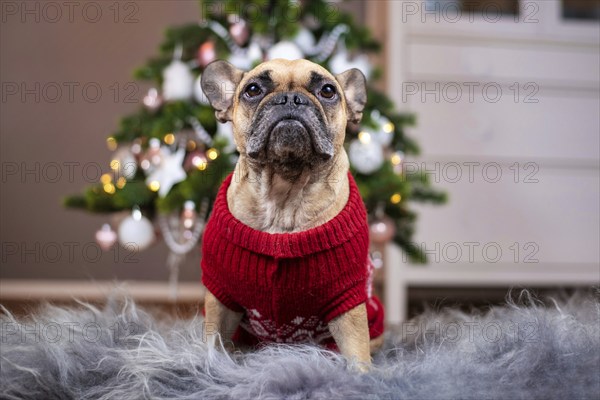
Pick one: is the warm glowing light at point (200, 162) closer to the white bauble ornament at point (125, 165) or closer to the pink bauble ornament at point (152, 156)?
the pink bauble ornament at point (152, 156)

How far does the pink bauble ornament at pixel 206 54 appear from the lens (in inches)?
86.4

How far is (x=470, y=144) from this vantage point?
305 cm

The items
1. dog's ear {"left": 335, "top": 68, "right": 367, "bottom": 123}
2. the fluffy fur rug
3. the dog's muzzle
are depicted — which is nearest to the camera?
the fluffy fur rug

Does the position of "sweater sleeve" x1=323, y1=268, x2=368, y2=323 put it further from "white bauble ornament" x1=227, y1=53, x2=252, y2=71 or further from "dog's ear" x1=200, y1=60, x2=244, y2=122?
"white bauble ornament" x1=227, y1=53, x2=252, y2=71

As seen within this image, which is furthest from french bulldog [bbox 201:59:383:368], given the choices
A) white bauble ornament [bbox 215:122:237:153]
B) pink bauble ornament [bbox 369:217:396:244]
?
pink bauble ornament [bbox 369:217:396:244]

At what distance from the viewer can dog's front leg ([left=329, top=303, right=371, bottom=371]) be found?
4.01 feet

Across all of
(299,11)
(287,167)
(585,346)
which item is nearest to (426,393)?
(585,346)

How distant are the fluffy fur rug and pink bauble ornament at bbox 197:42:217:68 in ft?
3.56

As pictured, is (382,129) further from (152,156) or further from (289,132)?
(289,132)

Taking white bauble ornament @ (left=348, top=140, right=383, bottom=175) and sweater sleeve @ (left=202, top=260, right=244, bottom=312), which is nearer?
sweater sleeve @ (left=202, top=260, right=244, bottom=312)

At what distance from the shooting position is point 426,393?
1.04m

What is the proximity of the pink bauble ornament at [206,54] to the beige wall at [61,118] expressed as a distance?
4.08ft

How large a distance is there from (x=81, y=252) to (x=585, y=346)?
2.80 m

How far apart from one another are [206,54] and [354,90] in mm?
911
